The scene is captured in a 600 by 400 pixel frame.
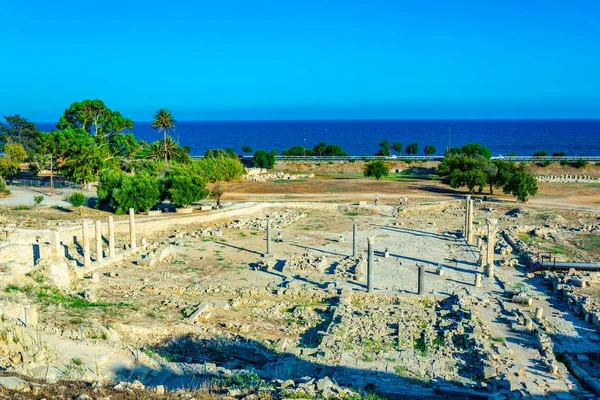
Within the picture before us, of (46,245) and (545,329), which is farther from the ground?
(46,245)

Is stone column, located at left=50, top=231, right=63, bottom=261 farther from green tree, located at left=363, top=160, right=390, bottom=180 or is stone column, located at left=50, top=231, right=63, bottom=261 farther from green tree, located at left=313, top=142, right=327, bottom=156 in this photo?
green tree, located at left=313, top=142, right=327, bottom=156

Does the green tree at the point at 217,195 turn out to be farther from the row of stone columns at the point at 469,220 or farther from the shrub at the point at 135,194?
the row of stone columns at the point at 469,220

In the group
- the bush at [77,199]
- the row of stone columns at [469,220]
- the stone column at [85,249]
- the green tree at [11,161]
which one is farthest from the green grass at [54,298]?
the green tree at [11,161]

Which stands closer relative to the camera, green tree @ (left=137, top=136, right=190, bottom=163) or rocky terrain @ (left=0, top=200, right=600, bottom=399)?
rocky terrain @ (left=0, top=200, right=600, bottom=399)

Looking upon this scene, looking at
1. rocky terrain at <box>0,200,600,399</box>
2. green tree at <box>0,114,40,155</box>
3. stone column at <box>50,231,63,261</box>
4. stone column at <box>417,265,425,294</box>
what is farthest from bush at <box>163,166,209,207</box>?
green tree at <box>0,114,40,155</box>

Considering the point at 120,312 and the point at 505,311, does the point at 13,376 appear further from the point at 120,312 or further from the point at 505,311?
the point at 505,311

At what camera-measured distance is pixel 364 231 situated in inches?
1382

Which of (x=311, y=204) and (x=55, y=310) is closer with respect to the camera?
(x=55, y=310)

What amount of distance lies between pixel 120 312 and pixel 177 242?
12.7 meters

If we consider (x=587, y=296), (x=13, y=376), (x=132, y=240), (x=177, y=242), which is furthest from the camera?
(x=177, y=242)

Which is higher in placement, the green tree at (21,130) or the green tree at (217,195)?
the green tree at (21,130)

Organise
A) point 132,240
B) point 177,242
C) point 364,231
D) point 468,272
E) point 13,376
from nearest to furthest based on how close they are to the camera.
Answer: point 13,376 < point 468,272 < point 132,240 < point 177,242 < point 364,231

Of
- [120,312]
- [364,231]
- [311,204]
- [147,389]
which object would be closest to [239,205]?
[311,204]

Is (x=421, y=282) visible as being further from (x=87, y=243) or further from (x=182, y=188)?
(x=182, y=188)
